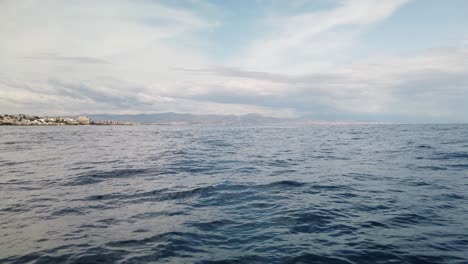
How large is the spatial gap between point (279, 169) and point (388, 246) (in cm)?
1351

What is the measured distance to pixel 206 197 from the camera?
13852 mm

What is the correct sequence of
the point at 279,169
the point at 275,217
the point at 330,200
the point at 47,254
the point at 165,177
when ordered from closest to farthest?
the point at 47,254, the point at 275,217, the point at 330,200, the point at 165,177, the point at 279,169

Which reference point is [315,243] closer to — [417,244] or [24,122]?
[417,244]

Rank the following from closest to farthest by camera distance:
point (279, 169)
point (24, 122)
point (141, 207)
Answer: point (141, 207) < point (279, 169) < point (24, 122)

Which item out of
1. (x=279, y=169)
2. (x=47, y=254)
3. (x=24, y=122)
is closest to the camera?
(x=47, y=254)

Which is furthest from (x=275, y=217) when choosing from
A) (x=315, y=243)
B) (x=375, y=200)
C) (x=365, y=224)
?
(x=375, y=200)

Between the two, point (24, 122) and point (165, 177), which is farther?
point (24, 122)

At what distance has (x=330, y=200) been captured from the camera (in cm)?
1332

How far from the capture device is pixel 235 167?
22.8m

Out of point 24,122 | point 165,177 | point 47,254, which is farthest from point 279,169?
point 24,122

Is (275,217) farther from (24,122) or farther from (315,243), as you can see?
(24,122)

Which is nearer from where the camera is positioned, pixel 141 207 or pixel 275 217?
pixel 275 217

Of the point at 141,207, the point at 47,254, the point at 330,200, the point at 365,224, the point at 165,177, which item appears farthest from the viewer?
the point at 165,177

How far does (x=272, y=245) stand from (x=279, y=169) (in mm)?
13666
